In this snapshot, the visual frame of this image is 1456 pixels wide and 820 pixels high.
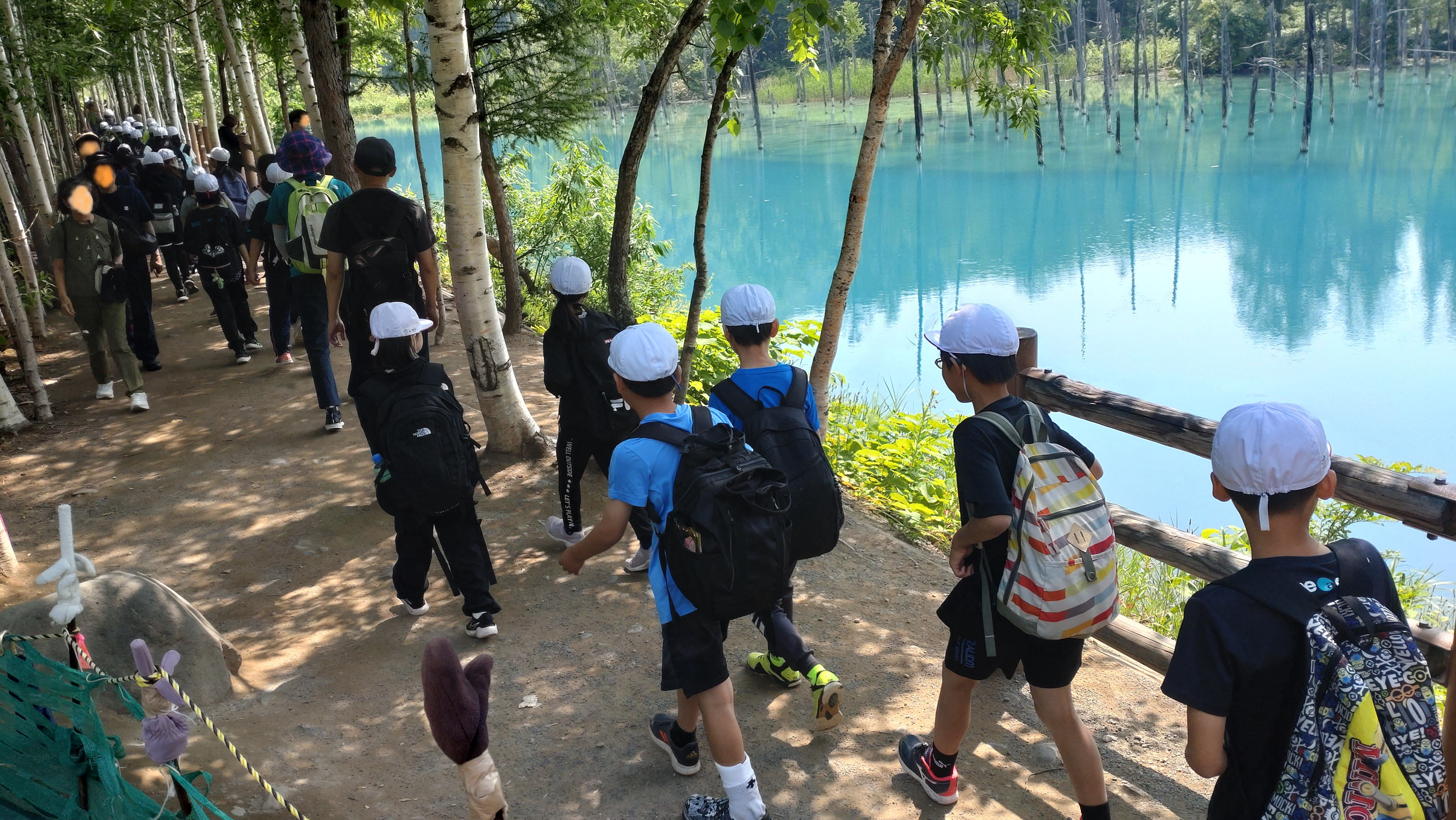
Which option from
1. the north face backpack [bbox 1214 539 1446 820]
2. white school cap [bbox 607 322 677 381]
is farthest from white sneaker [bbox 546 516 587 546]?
the north face backpack [bbox 1214 539 1446 820]

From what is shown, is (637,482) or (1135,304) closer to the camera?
(637,482)

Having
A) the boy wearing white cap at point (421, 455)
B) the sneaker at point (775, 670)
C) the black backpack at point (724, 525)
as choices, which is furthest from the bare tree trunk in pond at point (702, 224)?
the black backpack at point (724, 525)

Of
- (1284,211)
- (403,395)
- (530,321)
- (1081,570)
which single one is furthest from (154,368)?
(1284,211)

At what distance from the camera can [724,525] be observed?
2896 mm

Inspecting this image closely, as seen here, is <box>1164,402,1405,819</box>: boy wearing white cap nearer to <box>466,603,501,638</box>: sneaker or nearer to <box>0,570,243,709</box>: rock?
<box>466,603,501,638</box>: sneaker

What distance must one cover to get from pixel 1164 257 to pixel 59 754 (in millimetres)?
30086

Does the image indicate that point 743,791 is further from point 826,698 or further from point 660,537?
point 660,537

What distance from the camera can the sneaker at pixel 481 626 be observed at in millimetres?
4633

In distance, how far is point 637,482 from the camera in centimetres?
301

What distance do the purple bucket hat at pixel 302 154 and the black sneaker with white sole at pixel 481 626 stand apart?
3235mm

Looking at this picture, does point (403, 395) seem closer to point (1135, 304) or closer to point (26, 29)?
point (26, 29)

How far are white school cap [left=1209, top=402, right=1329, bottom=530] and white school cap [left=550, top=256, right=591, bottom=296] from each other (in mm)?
3140

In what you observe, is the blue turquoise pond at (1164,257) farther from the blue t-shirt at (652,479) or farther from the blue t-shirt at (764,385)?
the blue t-shirt at (652,479)

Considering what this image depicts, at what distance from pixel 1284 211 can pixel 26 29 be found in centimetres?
3368
